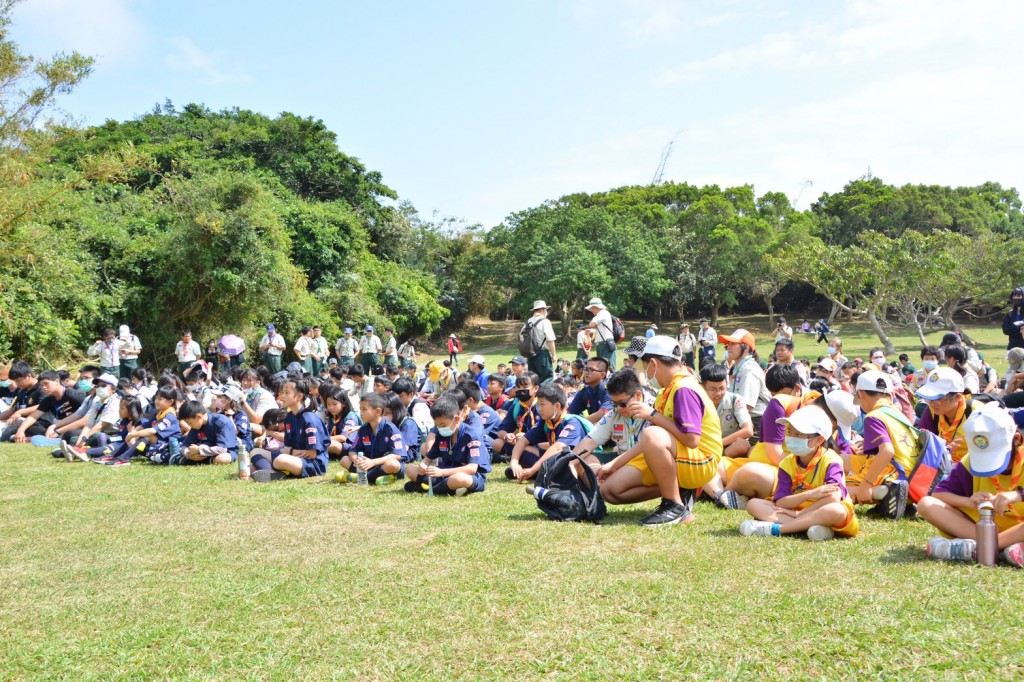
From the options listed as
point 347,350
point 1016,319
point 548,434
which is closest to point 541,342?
point 548,434

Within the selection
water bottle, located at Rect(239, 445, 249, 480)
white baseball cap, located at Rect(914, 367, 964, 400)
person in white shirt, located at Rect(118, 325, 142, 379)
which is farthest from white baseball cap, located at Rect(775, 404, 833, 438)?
person in white shirt, located at Rect(118, 325, 142, 379)

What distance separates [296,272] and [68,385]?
1422 centimetres

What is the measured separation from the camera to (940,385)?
5.74 m

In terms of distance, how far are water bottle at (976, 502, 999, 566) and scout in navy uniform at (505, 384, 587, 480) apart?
3.68m

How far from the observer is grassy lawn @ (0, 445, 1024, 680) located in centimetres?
338

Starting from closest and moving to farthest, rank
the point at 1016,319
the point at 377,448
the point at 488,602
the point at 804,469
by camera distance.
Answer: the point at 488,602 < the point at 804,469 < the point at 377,448 < the point at 1016,319

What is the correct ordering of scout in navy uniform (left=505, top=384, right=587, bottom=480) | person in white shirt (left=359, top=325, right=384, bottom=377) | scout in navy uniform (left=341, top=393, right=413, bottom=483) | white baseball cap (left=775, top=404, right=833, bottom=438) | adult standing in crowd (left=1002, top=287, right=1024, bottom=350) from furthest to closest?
person in white shirt (left=359, top=325, right=384, bottom=377) < adult standing in crowd (left=1002, top=287, right=1024, bottom=350) < scout in navy uniform (left=341, top=393, right=413, bottom=483) < scout in navy uniform (left=505, top=384, right=587, bottom=480) < white baseball cap (left=775, top=404, right=833, bottom=438)

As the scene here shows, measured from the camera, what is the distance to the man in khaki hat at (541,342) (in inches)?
449

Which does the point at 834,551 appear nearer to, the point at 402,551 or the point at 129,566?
the point at 402,551

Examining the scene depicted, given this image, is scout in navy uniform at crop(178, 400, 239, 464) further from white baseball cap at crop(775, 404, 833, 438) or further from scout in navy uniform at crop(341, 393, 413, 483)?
white baseball cap at crop(775, 404, 833, 438)

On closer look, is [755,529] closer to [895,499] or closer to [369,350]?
[895,499]

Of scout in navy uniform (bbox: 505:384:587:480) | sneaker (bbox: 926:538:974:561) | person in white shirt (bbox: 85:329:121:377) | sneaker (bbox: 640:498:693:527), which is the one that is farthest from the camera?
person in white shirt (bbox: 85:329:121:377)

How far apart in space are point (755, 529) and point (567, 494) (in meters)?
1.42

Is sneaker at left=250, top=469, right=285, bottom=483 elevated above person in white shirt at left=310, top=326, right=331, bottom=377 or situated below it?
below
